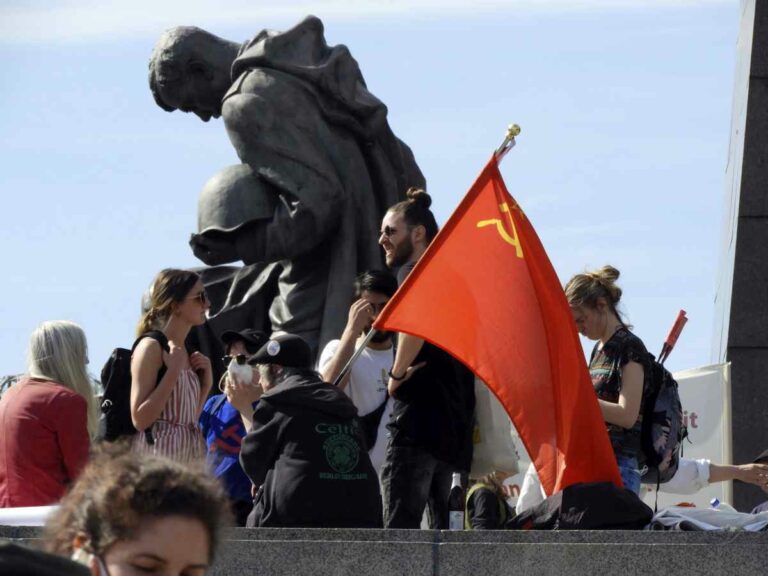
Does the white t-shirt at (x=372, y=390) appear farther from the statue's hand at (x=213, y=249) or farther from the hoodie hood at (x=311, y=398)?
the statue's hand at (x=213, y=249)

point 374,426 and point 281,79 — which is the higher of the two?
point 281,79

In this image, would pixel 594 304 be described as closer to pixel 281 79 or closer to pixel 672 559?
pixel 672 559

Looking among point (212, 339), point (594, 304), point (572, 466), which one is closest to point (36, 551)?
point (572, 466)

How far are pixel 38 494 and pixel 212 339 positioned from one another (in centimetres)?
513

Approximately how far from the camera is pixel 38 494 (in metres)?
6.66

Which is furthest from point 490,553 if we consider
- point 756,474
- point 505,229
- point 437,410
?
point 756,474

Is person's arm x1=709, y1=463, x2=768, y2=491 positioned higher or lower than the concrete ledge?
higher

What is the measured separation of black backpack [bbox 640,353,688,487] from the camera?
23.6 ft

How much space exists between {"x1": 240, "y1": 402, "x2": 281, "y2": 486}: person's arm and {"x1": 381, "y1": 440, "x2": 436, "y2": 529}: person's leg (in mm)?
695

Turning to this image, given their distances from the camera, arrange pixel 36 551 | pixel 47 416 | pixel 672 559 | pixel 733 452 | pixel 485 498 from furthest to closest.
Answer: pixel 733 452
pixel 485 498
pixel 47 416
pixel 672 559
pixel 36 551

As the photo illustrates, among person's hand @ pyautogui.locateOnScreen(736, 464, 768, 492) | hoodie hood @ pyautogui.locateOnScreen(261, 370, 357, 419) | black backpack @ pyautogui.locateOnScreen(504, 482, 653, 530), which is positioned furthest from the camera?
person's hand @ pyautogui.locateOnScreen(736, 464, 768, 492)

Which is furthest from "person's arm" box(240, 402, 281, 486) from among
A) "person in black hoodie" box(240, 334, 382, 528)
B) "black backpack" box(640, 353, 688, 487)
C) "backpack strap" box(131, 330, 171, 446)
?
"black backpack" box(640, 353, 688, 487)

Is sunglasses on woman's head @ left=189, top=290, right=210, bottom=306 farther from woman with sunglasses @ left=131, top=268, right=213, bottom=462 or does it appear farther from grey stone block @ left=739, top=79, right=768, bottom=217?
grey stone block @ left=739, top=79, right=768, bottom=217

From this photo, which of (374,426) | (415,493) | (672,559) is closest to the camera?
(672,559)
